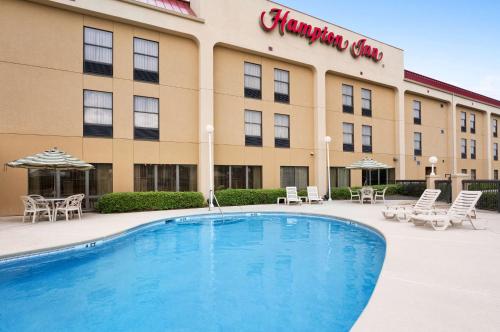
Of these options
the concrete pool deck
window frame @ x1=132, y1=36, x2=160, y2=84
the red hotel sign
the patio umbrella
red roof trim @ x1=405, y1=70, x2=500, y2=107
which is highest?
the red hotel sign

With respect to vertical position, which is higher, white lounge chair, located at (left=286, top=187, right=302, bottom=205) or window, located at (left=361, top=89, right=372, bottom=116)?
window, located at (left=361, top=89, right=372, bottom=116)

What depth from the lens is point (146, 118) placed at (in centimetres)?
1477

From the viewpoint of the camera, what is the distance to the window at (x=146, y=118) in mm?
14547

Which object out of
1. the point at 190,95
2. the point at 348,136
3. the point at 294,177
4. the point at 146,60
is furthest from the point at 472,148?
the point at 146,60

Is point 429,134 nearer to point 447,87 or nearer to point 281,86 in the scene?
point 447,87

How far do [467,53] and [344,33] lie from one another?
24.2 ft

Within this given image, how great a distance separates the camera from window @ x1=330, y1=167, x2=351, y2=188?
2066 cm

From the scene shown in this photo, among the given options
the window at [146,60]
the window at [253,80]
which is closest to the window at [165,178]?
the window at [146,60]

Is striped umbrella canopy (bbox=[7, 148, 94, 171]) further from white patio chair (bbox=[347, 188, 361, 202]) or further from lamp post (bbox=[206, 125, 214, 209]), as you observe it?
white patio chair (bbox=[347, 188, 361, 202])

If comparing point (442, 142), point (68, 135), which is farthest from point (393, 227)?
point (442, 142)

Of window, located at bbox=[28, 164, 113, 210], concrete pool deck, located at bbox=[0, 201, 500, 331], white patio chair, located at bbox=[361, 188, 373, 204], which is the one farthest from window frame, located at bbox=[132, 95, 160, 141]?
white patio chair, located at bbox=[361, 188, 373, 204]

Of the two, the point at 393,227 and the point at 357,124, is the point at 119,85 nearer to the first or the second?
the point at 393,227

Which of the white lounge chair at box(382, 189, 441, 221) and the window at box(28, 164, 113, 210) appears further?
the window at box(28, 164, 113, 210)

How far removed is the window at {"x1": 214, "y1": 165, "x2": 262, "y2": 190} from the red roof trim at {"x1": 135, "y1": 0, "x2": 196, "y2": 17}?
326 inches
